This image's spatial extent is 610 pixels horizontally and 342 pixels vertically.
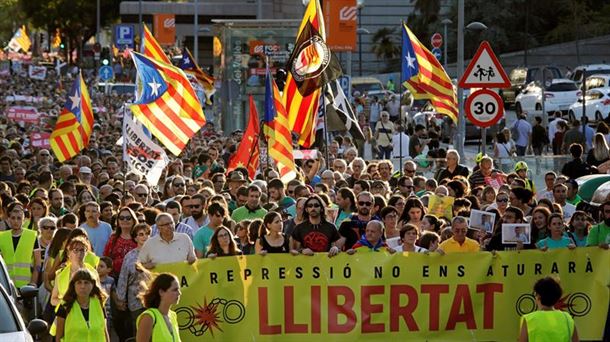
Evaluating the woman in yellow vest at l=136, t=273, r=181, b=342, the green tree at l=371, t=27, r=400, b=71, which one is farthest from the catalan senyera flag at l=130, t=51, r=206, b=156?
the green tree at l=371, t=27, r=400, b=71

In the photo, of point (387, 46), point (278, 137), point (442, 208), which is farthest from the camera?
point (387, 46)

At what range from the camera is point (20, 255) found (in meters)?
15.8

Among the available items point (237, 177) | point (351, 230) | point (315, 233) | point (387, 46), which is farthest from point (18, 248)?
point (387, 46)

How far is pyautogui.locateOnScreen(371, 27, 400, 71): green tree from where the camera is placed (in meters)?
74.4

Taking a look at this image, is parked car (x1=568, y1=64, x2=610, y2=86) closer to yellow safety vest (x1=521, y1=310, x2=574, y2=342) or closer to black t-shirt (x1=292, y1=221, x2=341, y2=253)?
black t-shirt (x1=292, y1=221, x2=341, y2=253)

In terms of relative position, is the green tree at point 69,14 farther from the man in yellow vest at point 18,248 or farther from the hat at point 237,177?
the man in yellow vest at point 18,248

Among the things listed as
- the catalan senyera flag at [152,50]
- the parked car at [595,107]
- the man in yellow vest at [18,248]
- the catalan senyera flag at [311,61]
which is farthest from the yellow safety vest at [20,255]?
the parked car at [595,107]

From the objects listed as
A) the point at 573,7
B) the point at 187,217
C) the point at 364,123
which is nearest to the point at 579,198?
the point at 187,217

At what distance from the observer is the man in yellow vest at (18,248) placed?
15773 millimetres

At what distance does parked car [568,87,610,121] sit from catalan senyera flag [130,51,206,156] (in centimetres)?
2203

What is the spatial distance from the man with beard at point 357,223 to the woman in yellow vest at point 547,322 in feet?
13.6

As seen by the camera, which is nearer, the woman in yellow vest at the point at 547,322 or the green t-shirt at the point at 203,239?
the woman in yellow vest at the point at 547,322

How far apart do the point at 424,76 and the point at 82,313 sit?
42.9ft

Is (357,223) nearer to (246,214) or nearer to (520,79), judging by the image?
(246,214)
